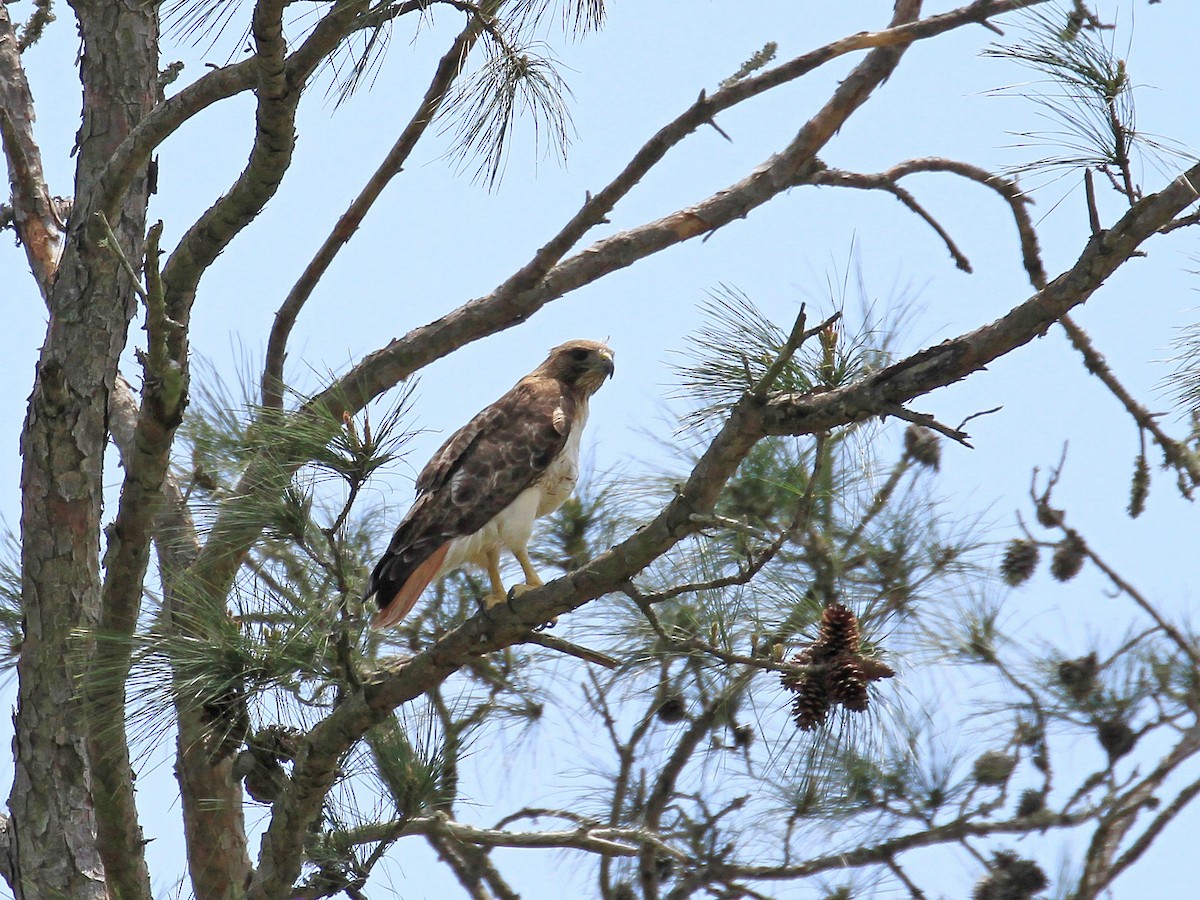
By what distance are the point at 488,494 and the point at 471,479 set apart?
9cm

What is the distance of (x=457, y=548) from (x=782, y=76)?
6.96ft

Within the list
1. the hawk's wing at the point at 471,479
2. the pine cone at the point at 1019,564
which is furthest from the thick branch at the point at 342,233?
the pine cone at the point at 1019,564

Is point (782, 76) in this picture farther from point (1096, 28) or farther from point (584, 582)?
point (584, 582)

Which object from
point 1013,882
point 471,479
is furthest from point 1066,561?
point 471,479

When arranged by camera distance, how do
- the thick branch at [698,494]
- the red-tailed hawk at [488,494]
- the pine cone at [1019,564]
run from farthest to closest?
the pine cone at [1019,564] < the red-tailed hawk at [488,494] < the thick branch at [698,494]

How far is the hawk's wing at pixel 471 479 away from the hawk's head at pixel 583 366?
274mm

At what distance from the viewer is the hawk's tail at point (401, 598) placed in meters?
4.30

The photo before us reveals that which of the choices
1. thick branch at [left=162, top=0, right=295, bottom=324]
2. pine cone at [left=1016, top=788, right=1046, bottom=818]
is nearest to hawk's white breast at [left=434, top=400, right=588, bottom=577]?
thick branch at [left=162, top=0, right=295, bottom=324]

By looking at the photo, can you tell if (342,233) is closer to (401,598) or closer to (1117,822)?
(401,598)

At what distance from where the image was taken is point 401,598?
4.38 m

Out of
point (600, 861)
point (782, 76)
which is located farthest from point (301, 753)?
point (782, 76)

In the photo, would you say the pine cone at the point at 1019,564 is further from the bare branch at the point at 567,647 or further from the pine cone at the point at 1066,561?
the bare branch at the point at 567,647

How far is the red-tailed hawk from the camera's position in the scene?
4.41 meters

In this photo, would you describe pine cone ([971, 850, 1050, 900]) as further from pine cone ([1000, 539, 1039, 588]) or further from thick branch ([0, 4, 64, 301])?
thick branch ([0, 4, 64, 301])
